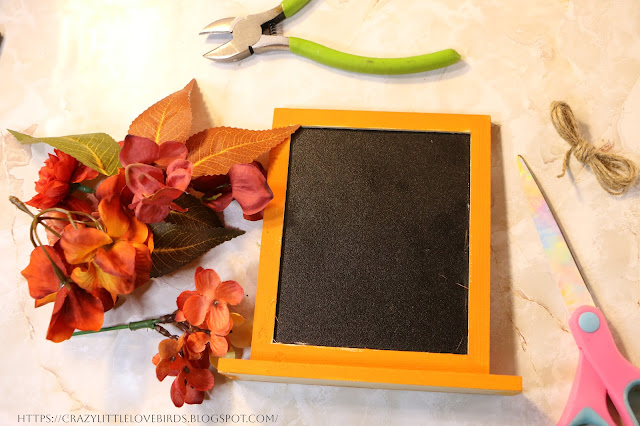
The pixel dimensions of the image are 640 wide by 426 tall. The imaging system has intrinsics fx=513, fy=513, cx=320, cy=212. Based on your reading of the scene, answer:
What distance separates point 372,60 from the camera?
684 mm

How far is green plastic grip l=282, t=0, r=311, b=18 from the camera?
703mm

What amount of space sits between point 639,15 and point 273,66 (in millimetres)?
499

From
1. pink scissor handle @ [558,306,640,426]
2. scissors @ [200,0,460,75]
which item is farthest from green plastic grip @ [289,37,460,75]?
pink scissor handle @ [558,306,640,426]

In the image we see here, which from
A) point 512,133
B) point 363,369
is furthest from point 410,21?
point 363,369

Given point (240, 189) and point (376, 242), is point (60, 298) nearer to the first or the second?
point (240, 189)

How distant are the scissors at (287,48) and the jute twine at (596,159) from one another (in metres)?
0.15

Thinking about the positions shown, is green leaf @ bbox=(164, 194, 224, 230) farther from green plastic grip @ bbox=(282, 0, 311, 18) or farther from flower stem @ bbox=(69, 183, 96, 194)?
green plastic grip @ bbox=(282, 0, 311, 18)

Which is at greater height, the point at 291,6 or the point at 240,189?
the point at 291,6

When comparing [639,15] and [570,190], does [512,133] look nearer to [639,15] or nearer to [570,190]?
[570,190]

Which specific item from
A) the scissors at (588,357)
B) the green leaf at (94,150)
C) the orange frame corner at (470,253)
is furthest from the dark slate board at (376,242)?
the green leaf at (94,150)

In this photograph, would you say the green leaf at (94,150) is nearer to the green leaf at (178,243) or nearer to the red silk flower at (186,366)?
the green leaf at (178,243)

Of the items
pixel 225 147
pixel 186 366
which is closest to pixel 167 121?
pixel 225 147

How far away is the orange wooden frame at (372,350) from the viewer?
586mm

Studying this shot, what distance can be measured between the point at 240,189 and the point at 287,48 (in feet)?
0.73
